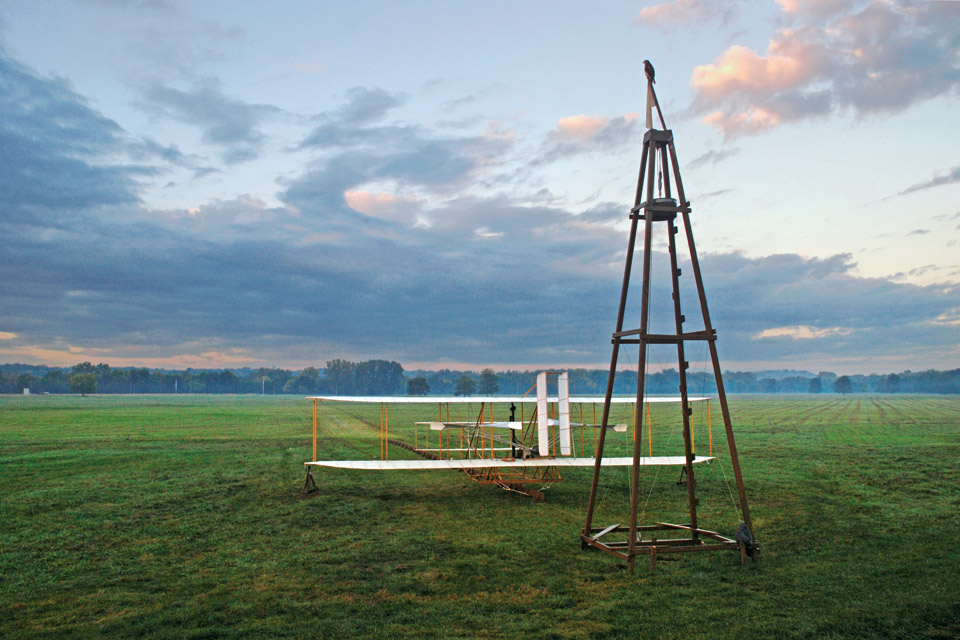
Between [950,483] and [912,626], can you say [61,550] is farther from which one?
[950,483]

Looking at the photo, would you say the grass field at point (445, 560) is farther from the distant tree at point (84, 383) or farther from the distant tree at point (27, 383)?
the distant tree at point (27, 383)

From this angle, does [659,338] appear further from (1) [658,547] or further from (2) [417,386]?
(2) [417,386]

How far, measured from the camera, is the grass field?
23.2 ft

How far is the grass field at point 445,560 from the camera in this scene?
7.07 m

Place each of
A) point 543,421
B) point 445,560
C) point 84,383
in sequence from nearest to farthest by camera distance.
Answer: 1. point 445,560
2. point 543,421
3. point 84,383

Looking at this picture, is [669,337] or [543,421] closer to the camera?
[669,337]

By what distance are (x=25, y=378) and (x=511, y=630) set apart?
231481 mm

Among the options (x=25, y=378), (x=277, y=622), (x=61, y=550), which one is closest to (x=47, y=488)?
(x=61, y=550)

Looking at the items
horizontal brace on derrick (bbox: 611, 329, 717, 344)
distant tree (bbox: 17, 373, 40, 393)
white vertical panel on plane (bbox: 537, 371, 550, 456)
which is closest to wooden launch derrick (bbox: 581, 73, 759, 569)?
horizontal brace on derrick (bbox: 611, 329, 717, 344)

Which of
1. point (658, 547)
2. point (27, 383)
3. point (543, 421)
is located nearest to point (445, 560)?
point (658, 547)

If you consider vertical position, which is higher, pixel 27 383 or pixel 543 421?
pixel 27 383

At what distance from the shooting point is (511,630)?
6789 mm

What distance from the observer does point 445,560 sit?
9758 millimetres

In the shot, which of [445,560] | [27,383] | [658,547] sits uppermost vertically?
[27,383]
